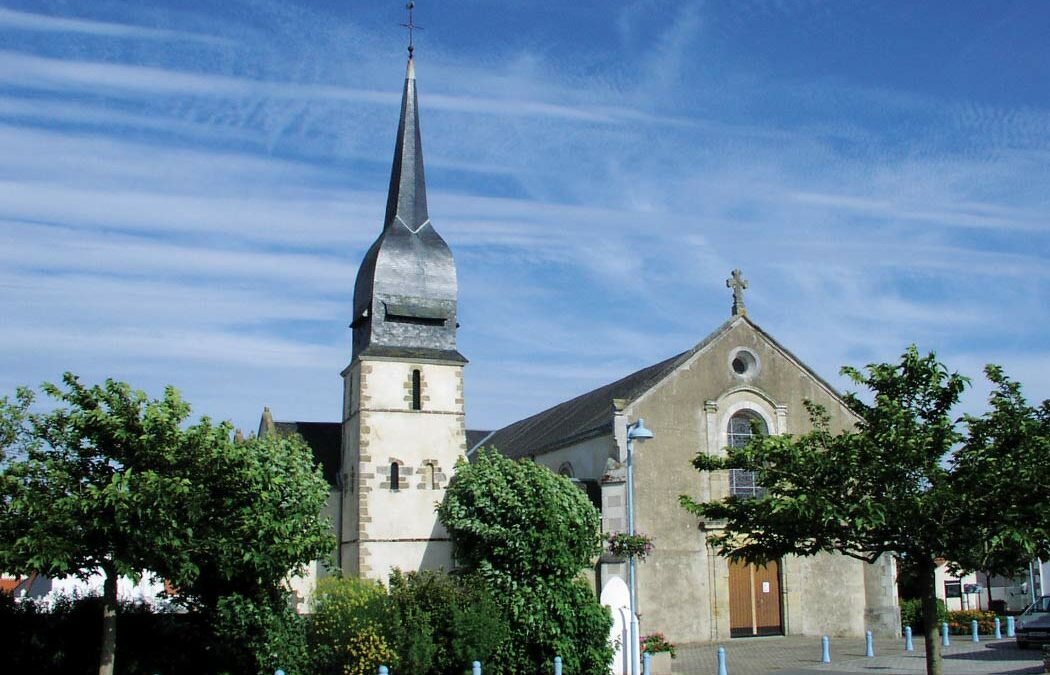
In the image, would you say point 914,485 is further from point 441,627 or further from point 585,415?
point 585,415

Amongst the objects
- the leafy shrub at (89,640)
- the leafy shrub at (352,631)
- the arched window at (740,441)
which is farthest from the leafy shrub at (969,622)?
the leafy shrub at (89,640)

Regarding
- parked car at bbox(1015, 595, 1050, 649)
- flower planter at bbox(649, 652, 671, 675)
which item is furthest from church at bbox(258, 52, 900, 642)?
parked car at bbox(1015, 595, 1050, 649)

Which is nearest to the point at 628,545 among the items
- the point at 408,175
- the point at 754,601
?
the point at 754,601

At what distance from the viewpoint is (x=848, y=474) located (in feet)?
44.2

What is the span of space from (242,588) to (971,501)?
1231 centimetres

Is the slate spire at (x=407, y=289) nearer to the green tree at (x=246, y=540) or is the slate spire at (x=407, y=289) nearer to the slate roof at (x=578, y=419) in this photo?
the slate roof at (x=578, y=419)

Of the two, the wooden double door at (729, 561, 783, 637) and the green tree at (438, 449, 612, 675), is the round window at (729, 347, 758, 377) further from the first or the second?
the green tree at (438, 449, 612, 675)

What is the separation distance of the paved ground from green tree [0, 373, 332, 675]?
926 cm

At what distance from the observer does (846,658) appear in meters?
22.2

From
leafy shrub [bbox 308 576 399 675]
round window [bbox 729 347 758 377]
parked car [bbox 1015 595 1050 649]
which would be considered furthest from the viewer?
round window [bbox 729 347 758 377]

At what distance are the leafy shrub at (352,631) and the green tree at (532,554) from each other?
2532 mm

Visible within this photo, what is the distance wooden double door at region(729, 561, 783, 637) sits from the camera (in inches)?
1016

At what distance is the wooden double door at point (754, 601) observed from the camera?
25812 mm

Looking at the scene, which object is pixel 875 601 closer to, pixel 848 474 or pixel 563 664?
Result: pixel 563 664
